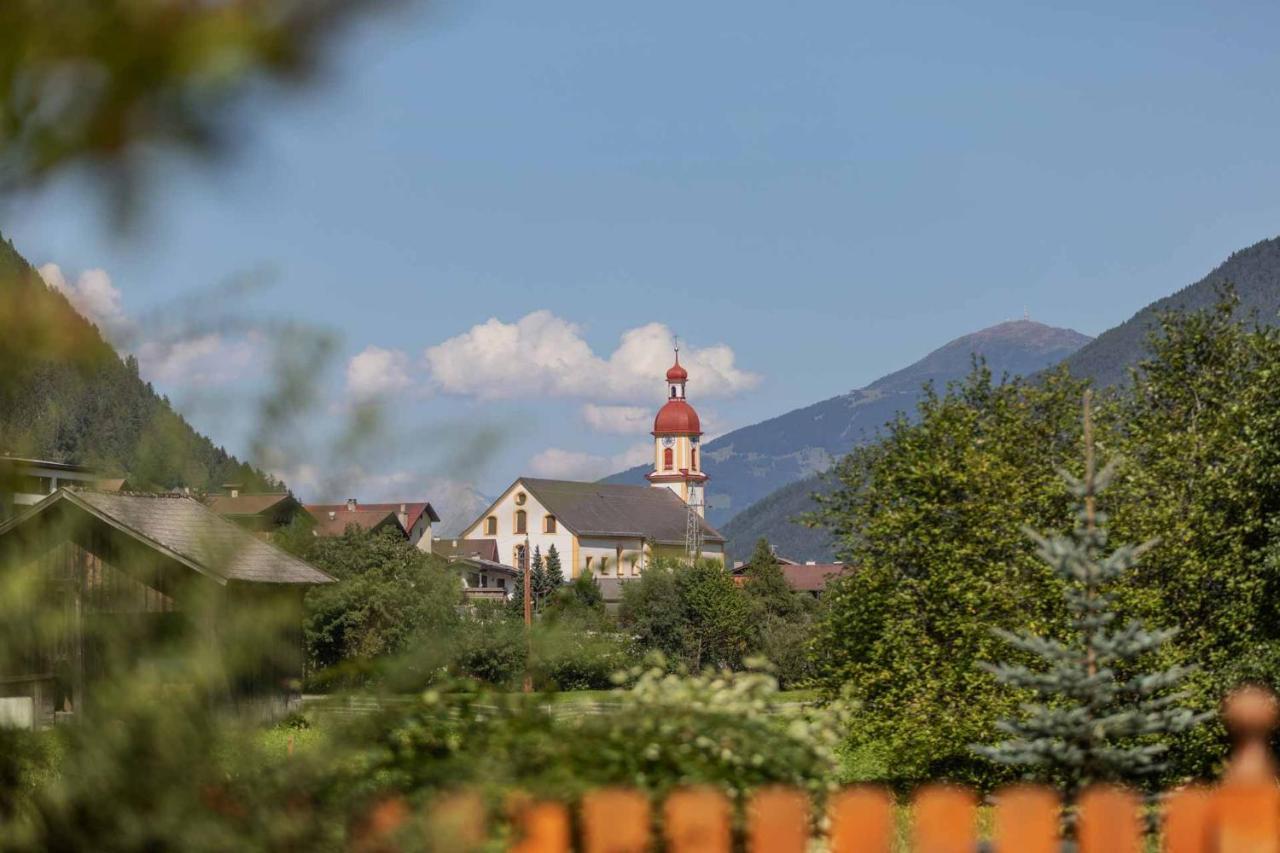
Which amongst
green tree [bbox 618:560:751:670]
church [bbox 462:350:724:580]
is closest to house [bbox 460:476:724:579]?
church [bbox 462:350:724:580]

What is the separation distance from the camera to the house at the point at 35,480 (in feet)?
6.41

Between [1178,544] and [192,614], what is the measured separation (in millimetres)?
23584

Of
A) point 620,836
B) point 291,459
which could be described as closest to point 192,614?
point 291,459

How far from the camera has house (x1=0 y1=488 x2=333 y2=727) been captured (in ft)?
6.23

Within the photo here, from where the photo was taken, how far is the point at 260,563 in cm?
201

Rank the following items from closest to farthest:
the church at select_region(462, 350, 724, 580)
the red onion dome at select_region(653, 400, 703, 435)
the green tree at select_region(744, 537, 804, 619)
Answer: the green tree at select_region(744, 537, 804, 619), the church at select_region(462, 350, 724, 580), the red onion dome at select_region(653, 400, 703, 435)

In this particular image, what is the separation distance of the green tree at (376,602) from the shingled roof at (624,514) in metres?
108

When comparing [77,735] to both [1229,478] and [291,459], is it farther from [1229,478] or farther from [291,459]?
[1229,478]

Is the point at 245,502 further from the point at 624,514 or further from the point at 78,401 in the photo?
the point at 624,514

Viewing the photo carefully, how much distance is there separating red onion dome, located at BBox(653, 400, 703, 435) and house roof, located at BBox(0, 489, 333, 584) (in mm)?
158054

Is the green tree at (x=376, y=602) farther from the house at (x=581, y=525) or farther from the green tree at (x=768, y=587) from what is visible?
the house at (x=581, y=525)

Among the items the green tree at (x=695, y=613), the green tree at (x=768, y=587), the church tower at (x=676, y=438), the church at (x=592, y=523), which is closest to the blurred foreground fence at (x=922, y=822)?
the green tree at (x=695, y=613)

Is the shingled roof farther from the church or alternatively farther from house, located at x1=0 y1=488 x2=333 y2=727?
house, located at x1=0 y1=488 x2=333 y2=727

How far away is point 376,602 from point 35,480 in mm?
577
